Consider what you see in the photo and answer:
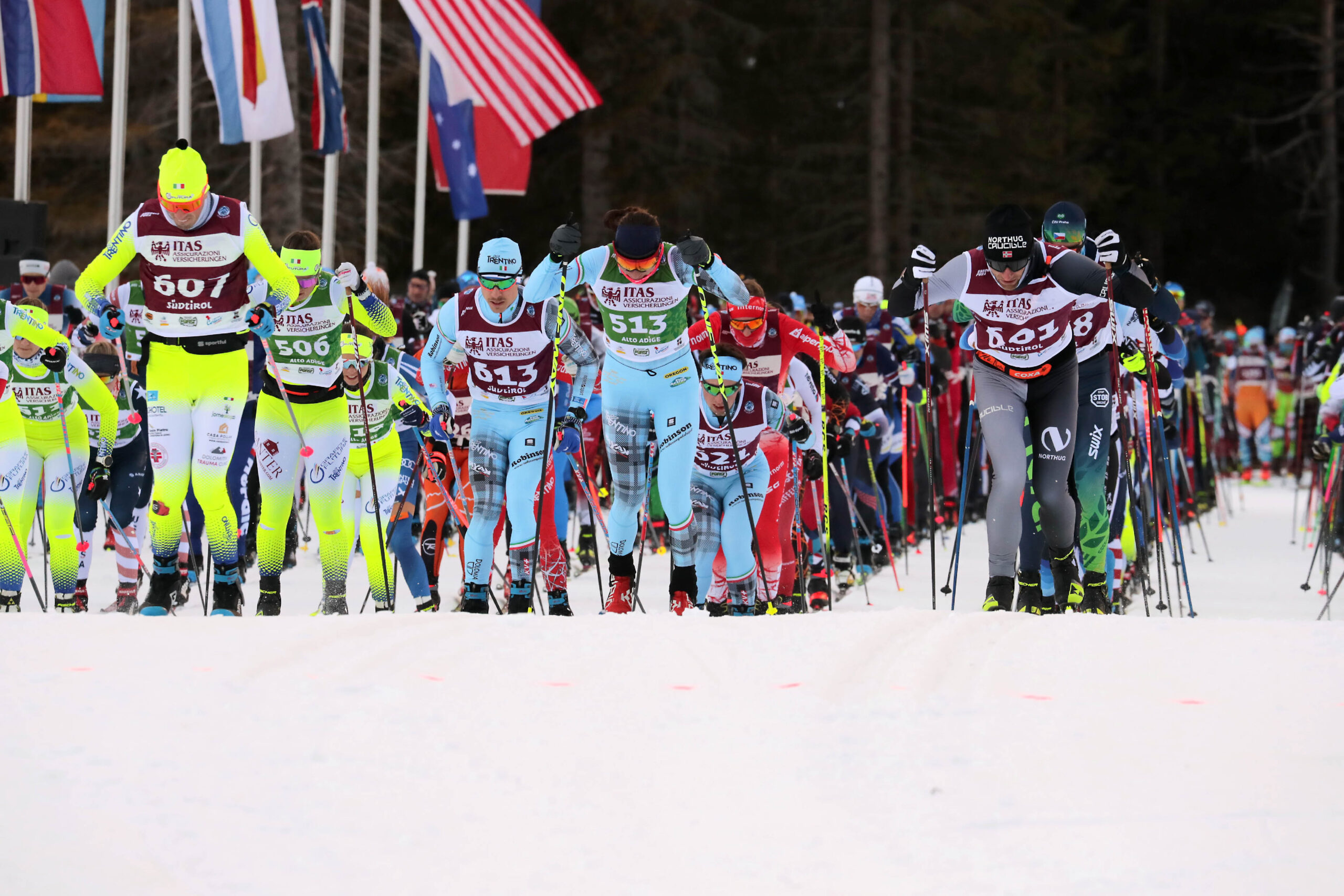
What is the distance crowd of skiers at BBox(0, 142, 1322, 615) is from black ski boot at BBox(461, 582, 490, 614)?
0.02 m

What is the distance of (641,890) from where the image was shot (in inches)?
165

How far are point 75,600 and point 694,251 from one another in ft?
14.5

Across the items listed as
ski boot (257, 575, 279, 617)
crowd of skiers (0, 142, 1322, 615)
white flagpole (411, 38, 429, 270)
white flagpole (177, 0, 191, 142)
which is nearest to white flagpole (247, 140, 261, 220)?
white flagpole (177, 0, 191, 142)

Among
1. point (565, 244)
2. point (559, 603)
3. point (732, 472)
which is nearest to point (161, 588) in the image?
point (559, 603)

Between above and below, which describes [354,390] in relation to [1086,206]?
below

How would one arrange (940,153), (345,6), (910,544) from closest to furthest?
(910,544) → (345,6) → (940,153)

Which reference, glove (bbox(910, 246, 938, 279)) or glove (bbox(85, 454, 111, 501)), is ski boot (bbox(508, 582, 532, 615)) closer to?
glove (bbox(910, 246, 938, 279))

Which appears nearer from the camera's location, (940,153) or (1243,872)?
(1243,872)

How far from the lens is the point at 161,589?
773cm

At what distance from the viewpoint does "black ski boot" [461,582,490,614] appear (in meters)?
8.26

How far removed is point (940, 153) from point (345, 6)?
13.1 m

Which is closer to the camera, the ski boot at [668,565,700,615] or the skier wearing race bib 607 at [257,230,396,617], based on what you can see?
the ski boot at [668,565,700,615]

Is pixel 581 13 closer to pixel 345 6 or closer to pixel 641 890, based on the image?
pixel 345 6

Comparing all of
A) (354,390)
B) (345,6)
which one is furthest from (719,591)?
(345,6)
